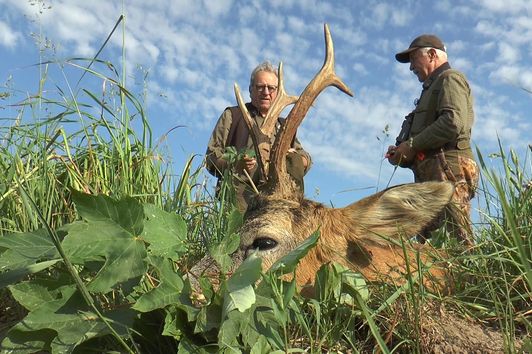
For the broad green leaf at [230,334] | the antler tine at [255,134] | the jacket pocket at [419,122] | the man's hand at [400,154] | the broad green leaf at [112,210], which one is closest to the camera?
the broad green leaf at [230,334]

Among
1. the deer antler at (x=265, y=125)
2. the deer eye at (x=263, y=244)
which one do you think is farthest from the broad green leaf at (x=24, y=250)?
the deer antler at (x=265, y=125)

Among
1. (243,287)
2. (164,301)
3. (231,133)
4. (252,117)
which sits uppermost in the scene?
(252,117)

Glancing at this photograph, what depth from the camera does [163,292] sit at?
8.29 ft

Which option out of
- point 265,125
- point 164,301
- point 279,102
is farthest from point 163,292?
point 279,102

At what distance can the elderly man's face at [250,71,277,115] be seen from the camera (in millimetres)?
7711

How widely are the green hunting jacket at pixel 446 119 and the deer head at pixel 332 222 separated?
290 cm

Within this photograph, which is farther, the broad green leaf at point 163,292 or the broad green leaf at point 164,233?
the broad green leaf at point 164,233

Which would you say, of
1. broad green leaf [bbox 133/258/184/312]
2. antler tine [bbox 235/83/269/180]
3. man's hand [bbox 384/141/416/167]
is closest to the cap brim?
man's hand [bbox 384/141/416/167]

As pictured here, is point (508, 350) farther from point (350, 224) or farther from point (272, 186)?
point (272, 186)

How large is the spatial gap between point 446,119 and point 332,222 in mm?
3274

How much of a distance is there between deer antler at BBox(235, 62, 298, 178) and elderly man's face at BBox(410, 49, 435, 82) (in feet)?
8.63

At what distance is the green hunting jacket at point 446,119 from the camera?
7156 millimetres

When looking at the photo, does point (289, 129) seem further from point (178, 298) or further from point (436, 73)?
point (436, 73)

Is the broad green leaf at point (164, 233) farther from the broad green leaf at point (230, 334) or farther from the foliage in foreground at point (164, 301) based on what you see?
the broad green leaf at point (230, 334)
